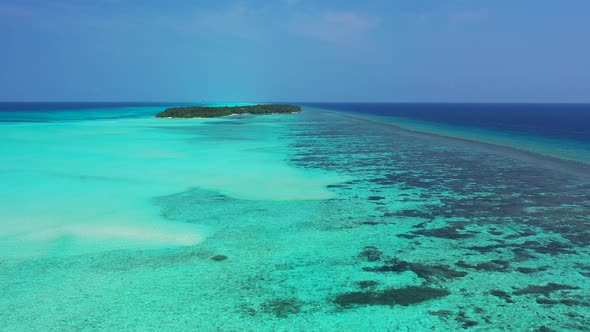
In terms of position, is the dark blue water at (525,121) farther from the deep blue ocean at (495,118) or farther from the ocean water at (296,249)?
the ocean water at (296,249)

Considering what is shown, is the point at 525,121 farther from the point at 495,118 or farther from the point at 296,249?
the point at 296,249

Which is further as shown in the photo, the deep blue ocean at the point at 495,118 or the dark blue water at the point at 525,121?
the deep blue ocean at the point at 495,118

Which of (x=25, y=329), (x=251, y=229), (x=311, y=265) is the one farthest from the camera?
(x=251, y=229)

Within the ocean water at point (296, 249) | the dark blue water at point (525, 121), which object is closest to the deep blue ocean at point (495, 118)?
the dark blue water at point (525, 121)

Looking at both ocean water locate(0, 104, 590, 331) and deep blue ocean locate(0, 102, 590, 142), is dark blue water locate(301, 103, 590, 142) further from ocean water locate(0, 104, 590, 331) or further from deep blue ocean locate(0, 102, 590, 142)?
ocean water locate(0, 104, 590, 331)

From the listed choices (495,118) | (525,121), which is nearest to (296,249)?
(525,121)

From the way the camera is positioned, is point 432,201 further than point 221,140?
No

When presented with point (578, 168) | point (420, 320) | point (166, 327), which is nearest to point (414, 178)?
point (578, 168)

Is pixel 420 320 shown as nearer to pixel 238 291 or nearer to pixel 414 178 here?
pixel 238 291
